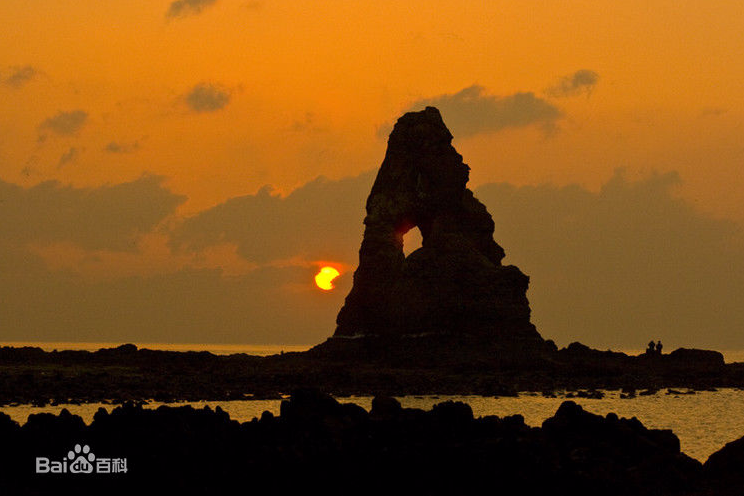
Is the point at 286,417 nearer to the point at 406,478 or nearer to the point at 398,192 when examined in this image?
the point at 406,478

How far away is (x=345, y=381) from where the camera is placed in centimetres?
7075

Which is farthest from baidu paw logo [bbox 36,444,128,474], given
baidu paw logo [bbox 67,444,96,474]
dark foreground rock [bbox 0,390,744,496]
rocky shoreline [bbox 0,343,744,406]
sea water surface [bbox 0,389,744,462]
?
rocky shoreline [bbox 0,343,744,406]

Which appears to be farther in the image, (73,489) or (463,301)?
(463,301)

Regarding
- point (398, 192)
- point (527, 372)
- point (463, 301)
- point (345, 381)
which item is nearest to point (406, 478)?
point (345, 381)

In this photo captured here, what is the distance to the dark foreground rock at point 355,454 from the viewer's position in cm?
2683

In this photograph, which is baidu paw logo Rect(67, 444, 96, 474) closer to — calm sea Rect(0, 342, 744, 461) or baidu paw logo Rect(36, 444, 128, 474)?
baidu paw logo Rect(36, 444, 128, 474)

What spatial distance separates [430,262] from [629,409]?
131ft

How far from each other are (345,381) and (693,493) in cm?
4456

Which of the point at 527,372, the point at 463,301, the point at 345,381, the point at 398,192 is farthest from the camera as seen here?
the point at 398,192

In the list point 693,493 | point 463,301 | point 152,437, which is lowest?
point 693,493

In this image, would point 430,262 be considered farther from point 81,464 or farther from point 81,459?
point 81,464

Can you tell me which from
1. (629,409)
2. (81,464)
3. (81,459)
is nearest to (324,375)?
(629,409)

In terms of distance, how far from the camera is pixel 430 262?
3910 inches

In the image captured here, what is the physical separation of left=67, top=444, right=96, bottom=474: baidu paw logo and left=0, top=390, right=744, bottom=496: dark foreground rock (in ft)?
0.40
